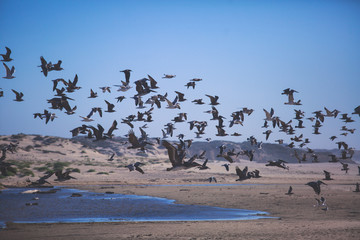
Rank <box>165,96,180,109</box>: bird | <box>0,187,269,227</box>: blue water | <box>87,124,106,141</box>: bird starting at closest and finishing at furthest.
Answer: <box>87,124,106,141</box>: bird < <box>165,96,180,109</box>: bird < <box>0,187,269,227</box>: blue water

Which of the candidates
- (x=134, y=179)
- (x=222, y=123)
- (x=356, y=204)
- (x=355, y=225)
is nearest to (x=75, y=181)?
(x=134, y=179)

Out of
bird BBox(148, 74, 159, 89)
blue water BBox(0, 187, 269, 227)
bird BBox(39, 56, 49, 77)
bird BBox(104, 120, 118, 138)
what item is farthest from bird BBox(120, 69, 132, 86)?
blue water BBox(0, 187, 269, 227)

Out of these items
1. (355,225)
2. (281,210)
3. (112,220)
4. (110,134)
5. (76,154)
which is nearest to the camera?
(110,134)

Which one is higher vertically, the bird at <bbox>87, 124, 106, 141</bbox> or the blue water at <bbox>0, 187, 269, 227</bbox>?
the bird at <bbox>87, 124, 106, 141</bbox>

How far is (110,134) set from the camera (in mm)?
15969

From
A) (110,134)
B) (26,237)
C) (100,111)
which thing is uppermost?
(100,111)

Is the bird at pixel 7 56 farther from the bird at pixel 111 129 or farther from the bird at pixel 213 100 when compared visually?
the bird at pixel 213 100

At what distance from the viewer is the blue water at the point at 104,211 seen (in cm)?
2248

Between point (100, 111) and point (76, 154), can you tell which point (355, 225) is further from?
point (76, 154)

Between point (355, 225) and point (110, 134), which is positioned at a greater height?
point (110, 134)

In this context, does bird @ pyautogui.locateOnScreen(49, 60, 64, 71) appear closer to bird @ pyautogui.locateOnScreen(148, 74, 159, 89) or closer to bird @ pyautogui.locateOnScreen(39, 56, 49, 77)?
bird @ pyautogui.locateOnScreen(39, 56, 49, 77)

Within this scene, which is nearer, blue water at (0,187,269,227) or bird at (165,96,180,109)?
bird at (165,96,180,109)

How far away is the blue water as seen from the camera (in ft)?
73.8

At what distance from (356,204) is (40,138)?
76165 millimetres
